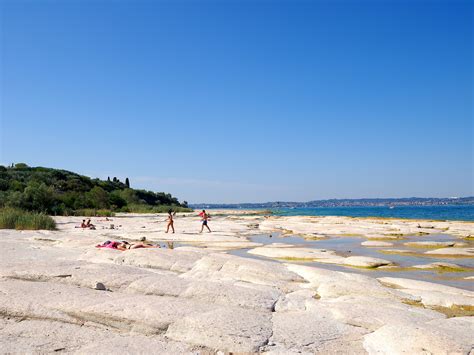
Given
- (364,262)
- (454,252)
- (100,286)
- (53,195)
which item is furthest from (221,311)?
(53,195)

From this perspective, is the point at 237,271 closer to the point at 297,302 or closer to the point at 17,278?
the point at 297,302

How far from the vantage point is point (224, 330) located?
23.8ft

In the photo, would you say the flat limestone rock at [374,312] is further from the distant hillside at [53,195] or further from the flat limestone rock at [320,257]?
the distant hillside at [53,195]

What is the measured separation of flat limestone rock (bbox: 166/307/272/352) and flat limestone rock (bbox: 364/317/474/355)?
1.81 metres

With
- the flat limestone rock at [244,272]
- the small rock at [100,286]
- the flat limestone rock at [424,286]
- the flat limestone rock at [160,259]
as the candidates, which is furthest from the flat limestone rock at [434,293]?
the small rock at [100,286]

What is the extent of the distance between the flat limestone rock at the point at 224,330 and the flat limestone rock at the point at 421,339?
1.81 metres

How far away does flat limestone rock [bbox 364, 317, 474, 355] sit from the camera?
6570mm

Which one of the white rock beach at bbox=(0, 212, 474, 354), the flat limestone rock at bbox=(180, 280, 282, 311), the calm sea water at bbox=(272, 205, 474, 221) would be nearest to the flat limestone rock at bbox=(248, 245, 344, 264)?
the white rock beach at bbox=(0, 212, 474, 354)

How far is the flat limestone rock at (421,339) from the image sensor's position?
21.6 feet

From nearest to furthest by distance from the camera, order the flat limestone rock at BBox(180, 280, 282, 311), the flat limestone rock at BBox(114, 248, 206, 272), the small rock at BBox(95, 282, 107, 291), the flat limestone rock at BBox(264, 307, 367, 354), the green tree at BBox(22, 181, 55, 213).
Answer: the flat limestone rock at BBox(264, 307, 367, 354), the flat limestone rock at BBox(180, 280, 282, 311), the small rock at BBox(95, 282, 107, 291), the flat limestone rock at BBox(114, 248, 206, 272), the green tree at BBox(22, 181, 55, 213)

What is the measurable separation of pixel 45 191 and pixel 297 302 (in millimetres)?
42902

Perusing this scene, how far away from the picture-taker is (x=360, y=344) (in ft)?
23.3

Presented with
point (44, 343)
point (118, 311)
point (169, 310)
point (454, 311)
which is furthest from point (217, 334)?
point (454, 311)

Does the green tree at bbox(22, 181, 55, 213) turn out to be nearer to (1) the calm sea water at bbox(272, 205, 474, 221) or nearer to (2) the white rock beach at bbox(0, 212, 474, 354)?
(2) the white rock beach at bbox(0, 212, 474, 354)
